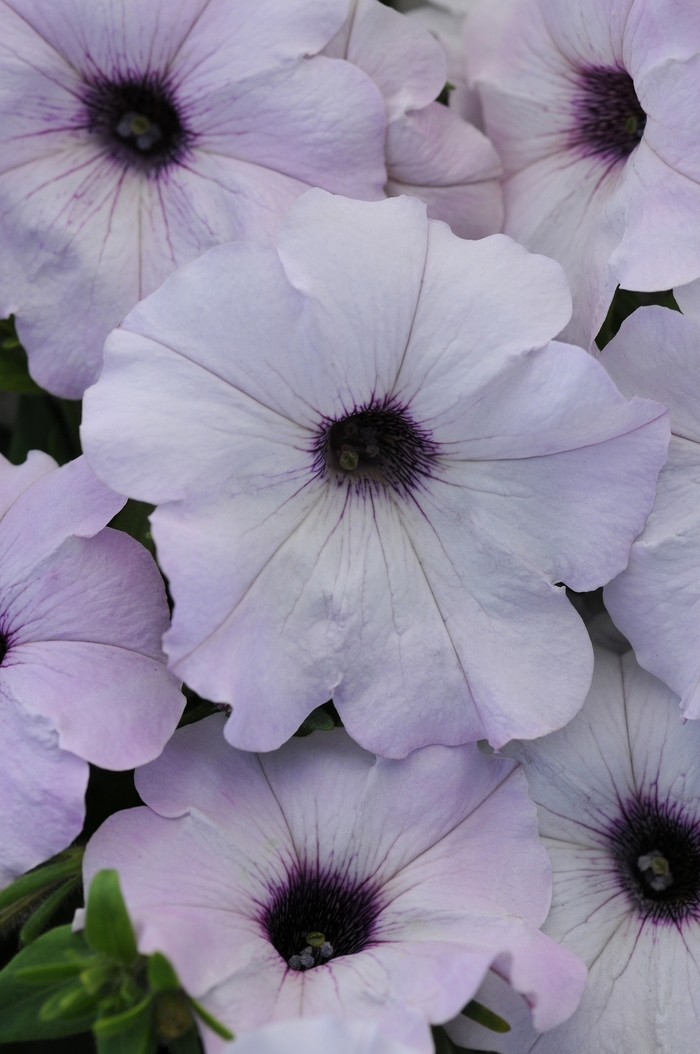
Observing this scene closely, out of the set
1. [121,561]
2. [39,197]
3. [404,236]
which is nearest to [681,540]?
[404,236]

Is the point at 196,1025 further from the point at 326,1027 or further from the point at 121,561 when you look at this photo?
the point at 121,561

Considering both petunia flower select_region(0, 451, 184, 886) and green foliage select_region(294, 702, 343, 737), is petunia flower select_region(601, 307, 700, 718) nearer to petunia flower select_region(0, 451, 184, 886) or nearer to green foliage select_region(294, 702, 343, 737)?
green foliage select_region(294, 702, 343, 737)

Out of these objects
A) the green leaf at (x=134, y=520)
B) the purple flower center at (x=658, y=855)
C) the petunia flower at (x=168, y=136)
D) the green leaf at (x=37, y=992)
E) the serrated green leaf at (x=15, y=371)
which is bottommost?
the green leaf at (x=37, y=992)

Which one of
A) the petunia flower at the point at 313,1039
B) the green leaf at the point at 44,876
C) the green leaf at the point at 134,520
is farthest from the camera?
the green leaf at the point at 134,520

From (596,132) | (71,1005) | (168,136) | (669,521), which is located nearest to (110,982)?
(71,1005)

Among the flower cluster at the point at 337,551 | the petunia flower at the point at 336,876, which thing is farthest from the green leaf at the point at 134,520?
the petunia flower at the point at 336,876

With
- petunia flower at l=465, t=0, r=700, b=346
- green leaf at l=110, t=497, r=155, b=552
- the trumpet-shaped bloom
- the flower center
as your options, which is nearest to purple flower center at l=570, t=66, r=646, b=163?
petunia flower at l=465, t=0, r=700, b=346

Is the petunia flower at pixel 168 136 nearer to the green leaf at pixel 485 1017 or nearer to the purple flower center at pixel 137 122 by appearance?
the purple flower center at pixel 137 122

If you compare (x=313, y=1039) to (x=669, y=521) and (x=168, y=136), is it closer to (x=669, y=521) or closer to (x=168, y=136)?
(x=669, y=521)
